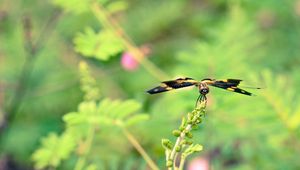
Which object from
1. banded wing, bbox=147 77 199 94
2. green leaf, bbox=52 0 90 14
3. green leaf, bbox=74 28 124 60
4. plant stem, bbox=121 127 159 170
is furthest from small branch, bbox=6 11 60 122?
banded wing, bbox=147 77 199 94

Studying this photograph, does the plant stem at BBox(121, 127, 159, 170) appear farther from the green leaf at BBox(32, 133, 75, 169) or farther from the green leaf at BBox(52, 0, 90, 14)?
the green leaf at BBox(52, 0, 90, 14)

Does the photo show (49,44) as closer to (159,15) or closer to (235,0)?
(159,15)

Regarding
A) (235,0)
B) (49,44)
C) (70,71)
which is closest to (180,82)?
(235,0)

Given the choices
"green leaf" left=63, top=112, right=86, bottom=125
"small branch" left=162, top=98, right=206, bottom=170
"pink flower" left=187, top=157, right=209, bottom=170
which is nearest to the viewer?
"small branch" left=162, top=98, right=206, bottom=170

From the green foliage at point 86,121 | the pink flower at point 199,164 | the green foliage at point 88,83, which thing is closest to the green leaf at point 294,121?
the pink flower at point 199,164

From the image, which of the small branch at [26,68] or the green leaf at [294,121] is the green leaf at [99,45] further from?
the green leaf at [294,121]

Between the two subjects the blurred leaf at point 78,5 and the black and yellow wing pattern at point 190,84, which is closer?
the black and yellow wing pattern at point 190,84

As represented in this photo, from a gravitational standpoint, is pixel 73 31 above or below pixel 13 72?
above
